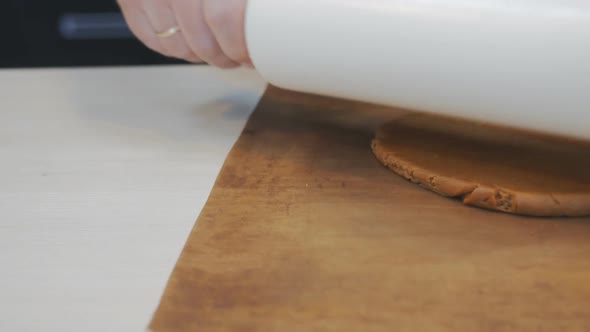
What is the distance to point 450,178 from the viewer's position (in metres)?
0.66

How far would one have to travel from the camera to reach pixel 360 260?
556 millimetres

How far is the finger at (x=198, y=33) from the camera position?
760mm

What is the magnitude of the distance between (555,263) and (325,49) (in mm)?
327

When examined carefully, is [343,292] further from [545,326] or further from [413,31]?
[413,31]

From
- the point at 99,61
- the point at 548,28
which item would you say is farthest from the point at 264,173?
the point at 99,61

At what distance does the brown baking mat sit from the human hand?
153 millimetres

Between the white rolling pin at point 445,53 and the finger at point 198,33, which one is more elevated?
the white rolling pin at point 445,53

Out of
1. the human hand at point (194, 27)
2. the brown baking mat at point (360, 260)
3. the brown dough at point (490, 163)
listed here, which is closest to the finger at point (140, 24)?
the human hand at point (194, 27)

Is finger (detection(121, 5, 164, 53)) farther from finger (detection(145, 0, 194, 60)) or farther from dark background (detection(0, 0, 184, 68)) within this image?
dark background (detection(0, 0, 184, 68))

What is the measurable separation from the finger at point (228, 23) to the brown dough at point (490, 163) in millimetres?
212

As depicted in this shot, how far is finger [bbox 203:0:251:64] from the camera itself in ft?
2.36

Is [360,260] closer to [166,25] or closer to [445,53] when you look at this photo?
[445,53]

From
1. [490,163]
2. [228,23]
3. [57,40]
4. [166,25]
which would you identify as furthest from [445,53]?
[57,40]

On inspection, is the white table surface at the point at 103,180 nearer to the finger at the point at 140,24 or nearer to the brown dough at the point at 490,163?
the finger at the point at 140,24
